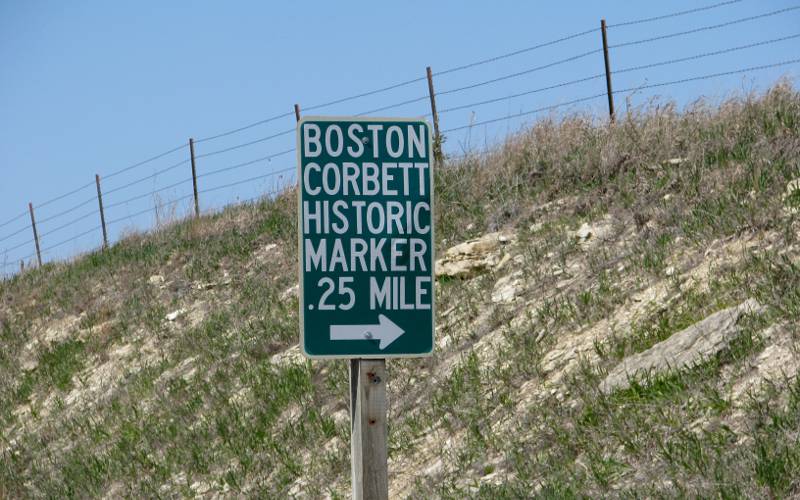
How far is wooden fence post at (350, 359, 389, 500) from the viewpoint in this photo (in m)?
4.79

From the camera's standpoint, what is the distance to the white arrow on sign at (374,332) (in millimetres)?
4660

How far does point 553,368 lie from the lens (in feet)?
25.3

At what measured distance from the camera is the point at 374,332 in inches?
184

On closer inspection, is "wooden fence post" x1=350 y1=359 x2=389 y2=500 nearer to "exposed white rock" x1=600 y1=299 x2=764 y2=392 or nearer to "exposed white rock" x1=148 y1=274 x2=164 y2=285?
"exposed white rock" x1=600 y1=299 x2=764 y2=392

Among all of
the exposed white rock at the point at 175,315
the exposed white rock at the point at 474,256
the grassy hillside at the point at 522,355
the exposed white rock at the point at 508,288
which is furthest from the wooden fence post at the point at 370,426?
the exposed white rock at the point at 175,315

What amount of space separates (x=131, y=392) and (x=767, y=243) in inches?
288

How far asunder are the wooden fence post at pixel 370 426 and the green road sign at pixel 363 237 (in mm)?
135

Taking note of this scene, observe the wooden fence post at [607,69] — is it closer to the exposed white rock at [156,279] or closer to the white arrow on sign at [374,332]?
the exposed white rock at [156,279]

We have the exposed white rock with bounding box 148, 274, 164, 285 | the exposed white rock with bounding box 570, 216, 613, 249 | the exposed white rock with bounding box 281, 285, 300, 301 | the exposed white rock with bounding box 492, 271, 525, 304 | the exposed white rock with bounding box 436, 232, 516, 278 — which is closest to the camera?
the exposed white rock with bounding box 492, 271, 525, 304

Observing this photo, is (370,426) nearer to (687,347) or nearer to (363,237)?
(363,237)

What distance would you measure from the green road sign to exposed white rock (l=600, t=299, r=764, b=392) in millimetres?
2439

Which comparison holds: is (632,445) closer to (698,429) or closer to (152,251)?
(698,429)

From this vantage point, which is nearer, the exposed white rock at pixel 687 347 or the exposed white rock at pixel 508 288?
the exposed white rock at pixel 687 347

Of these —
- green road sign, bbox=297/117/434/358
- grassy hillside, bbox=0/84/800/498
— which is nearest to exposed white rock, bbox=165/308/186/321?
grassy hillside, bbox=0/84/800/498
